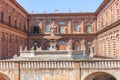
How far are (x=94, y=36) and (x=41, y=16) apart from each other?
519 inches

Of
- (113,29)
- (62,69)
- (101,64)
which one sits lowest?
(62,69)

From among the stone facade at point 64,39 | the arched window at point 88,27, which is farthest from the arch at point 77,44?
the arched window at point 88,27

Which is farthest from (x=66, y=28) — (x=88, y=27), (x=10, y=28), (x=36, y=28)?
(x=10, y=28)

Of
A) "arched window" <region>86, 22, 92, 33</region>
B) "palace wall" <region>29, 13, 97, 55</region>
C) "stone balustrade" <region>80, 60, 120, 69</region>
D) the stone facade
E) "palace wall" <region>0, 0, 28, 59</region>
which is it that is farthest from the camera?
"arched window" <region>86, 22, 92, 33</region>

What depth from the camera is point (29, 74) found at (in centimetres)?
1825

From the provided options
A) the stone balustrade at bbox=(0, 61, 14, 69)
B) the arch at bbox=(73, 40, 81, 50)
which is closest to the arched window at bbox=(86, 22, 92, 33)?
the arch at bbox=(73, 40, 81, 50)

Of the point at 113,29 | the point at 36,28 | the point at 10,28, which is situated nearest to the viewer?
the point at 113,29

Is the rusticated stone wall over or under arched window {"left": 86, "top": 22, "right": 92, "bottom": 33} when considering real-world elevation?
under

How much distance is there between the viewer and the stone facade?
59.4 ft

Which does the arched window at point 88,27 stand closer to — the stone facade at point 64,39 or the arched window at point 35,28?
the stone facade at point 64,39

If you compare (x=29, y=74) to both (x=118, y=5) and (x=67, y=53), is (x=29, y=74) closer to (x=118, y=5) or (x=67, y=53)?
(x=67, y=53)

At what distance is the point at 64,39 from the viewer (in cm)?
6028

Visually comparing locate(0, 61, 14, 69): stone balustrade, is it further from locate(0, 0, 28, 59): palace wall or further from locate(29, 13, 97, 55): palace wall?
locate(29, 13, 97, 55): palace wall

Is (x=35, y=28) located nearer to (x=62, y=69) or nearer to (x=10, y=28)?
(x=10, y=28)
